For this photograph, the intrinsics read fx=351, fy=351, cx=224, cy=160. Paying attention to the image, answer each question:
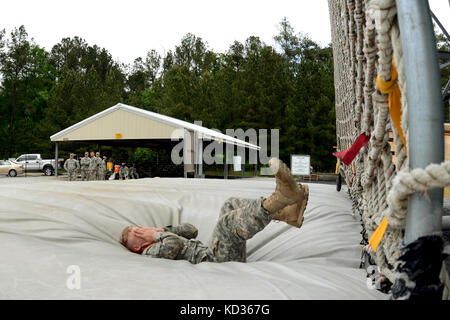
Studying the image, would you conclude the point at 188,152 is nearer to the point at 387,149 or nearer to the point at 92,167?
the point at 92,167

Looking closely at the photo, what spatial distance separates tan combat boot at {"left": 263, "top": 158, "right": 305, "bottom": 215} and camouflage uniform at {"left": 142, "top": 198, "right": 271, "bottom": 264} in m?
0.09

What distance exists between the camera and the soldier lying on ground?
1.44 m

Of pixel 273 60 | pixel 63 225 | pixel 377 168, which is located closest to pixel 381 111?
pixel 377 168

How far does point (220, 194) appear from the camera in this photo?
2783 mm

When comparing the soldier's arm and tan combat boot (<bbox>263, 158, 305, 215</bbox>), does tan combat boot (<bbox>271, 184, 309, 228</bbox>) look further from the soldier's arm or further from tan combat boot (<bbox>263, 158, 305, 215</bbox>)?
the soldier's arm

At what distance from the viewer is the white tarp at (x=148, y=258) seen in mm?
889

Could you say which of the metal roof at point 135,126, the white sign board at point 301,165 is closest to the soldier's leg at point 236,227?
the metal roof at point 135,126

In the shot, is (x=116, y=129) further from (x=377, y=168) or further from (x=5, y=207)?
(x=377, y=168)

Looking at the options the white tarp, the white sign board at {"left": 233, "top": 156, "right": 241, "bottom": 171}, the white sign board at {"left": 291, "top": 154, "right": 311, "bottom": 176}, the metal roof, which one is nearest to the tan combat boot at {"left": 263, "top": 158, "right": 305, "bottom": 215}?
the white tarp

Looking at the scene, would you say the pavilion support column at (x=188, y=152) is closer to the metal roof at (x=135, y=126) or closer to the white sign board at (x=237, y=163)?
the metal roof at (x=135, y=126)

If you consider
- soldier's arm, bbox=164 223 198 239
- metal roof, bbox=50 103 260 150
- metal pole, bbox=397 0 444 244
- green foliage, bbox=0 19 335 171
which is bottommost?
soldier's arm, bbox=164 223 198 239

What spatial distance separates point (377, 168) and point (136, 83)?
41.3 meters

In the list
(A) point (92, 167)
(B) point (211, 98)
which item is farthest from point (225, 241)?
(B) point (211, 98)

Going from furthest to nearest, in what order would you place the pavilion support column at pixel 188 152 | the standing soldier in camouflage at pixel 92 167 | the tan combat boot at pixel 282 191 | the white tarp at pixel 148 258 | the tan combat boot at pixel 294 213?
the standing soldier in camouflage at pixel 92 167 → the pavilion support column at pixel 188 152 → the tan combat boot at pixel 294 213 → the tan combat boot at pixel 282 191 → the white tarp at pixel 148 258
